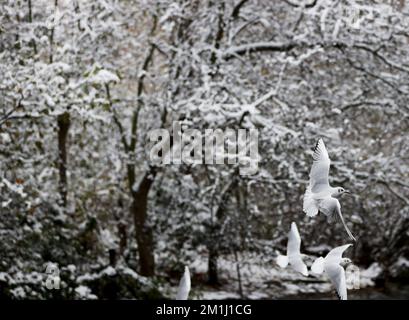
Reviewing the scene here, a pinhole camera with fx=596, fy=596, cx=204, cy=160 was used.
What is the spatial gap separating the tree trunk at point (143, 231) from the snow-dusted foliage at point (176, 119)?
21 mm

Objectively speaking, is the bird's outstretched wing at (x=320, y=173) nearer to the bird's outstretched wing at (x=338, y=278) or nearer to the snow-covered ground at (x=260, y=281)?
the bird's outstretched wing at (x=338, y=278)

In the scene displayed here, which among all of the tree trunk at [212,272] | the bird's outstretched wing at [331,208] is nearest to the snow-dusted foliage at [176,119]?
the tree trunk at [212,272]

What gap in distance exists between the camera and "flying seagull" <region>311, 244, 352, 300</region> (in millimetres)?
1542

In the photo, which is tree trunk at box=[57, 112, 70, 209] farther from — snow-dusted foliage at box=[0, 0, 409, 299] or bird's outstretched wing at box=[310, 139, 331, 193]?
bird's outstretched wing at box=[310, 139, 331, 193]

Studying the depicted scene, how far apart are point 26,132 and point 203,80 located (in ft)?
7.24

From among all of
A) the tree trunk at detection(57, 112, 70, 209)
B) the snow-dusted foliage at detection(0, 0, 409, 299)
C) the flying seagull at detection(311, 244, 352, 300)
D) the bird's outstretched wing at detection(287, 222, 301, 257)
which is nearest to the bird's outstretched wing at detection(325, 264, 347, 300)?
the flying seagull at detection(311, 244, 352, 300)

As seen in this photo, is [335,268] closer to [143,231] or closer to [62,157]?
[62,157]

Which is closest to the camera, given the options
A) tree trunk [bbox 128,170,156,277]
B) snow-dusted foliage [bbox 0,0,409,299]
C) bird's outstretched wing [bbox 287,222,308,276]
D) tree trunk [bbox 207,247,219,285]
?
bird's outstretched wing [bbox 287,222,308,276]

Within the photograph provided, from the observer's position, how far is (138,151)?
8.15m

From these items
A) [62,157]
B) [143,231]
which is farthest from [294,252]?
[143,231]

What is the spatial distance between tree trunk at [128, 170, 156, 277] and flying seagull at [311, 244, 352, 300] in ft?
23.0
